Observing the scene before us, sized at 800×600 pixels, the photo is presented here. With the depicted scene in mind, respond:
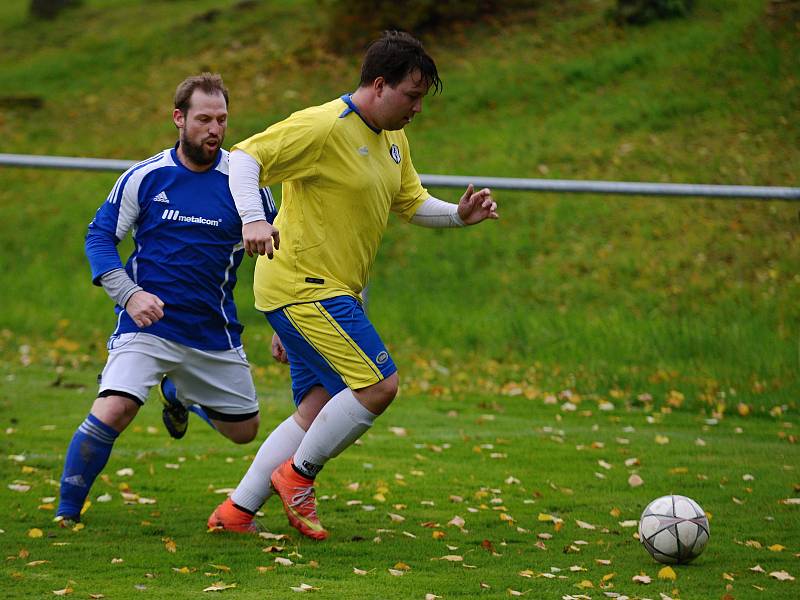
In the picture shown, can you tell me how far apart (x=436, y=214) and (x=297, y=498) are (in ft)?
5.07

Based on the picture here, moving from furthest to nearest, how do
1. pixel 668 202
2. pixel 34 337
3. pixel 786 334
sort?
pixel 668 202
pixel 34 337
pixel 786 334

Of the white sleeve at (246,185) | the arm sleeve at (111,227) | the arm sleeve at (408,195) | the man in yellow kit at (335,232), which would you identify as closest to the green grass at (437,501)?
the man in yellow kit at (335,232)

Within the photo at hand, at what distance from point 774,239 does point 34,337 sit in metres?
8.32

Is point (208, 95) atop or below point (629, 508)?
atop

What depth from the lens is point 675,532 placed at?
5.04m

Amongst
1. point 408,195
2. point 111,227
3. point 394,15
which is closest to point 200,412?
point 111,227

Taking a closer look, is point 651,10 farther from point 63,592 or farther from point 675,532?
point 63,592

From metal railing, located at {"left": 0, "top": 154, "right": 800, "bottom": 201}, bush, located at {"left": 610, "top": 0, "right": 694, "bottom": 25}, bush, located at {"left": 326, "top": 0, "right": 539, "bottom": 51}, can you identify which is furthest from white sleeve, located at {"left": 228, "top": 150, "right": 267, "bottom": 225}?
bush, located at {"left": 610, "top": 0, "right": 694, "bottom": 25}

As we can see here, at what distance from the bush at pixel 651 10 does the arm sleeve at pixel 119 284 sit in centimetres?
1462

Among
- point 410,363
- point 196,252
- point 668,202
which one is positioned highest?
point 196,252

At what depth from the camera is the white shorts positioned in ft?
17.9

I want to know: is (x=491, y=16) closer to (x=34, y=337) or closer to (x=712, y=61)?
(x=712, y=61)

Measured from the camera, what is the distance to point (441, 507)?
6.30 m

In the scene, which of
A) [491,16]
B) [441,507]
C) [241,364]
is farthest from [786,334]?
[491,16]
